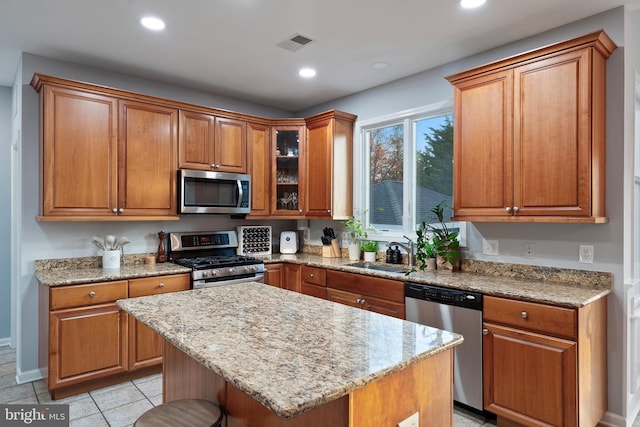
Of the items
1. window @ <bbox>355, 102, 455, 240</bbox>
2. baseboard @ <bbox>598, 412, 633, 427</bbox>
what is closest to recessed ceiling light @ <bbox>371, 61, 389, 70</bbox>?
window @ <bbox>355, 102, 455, 240</bbox>

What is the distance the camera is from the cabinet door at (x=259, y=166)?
168 inches

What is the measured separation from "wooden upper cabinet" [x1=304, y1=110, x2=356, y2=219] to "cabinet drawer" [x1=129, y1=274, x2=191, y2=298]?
153 centimetres

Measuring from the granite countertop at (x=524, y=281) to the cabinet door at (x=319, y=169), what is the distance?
101cm

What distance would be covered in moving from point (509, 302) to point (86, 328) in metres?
2.98

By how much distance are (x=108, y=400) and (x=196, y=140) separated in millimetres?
2322

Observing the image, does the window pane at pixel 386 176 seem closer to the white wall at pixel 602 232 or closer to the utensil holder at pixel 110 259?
the white wall at pixel 602 232

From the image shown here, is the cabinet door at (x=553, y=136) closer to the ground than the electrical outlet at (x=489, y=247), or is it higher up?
higher up

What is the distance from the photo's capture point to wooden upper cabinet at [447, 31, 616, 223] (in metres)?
2.36

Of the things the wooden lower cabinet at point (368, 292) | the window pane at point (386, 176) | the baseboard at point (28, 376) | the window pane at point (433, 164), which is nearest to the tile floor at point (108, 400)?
the baseboard at point (28, 376)

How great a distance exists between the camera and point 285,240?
4.68 metres

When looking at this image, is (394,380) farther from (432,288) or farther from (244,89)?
(244,89)

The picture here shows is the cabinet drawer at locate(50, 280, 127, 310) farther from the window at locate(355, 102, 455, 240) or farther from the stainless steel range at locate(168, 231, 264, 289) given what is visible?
the window at locate(355, 102, 455, 240)

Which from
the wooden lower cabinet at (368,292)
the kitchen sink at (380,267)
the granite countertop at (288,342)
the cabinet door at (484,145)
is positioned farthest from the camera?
the kitchen sink at (380,267)

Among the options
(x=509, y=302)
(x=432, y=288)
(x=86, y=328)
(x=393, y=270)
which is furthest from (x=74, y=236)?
Answer: (x=509, y=302)
